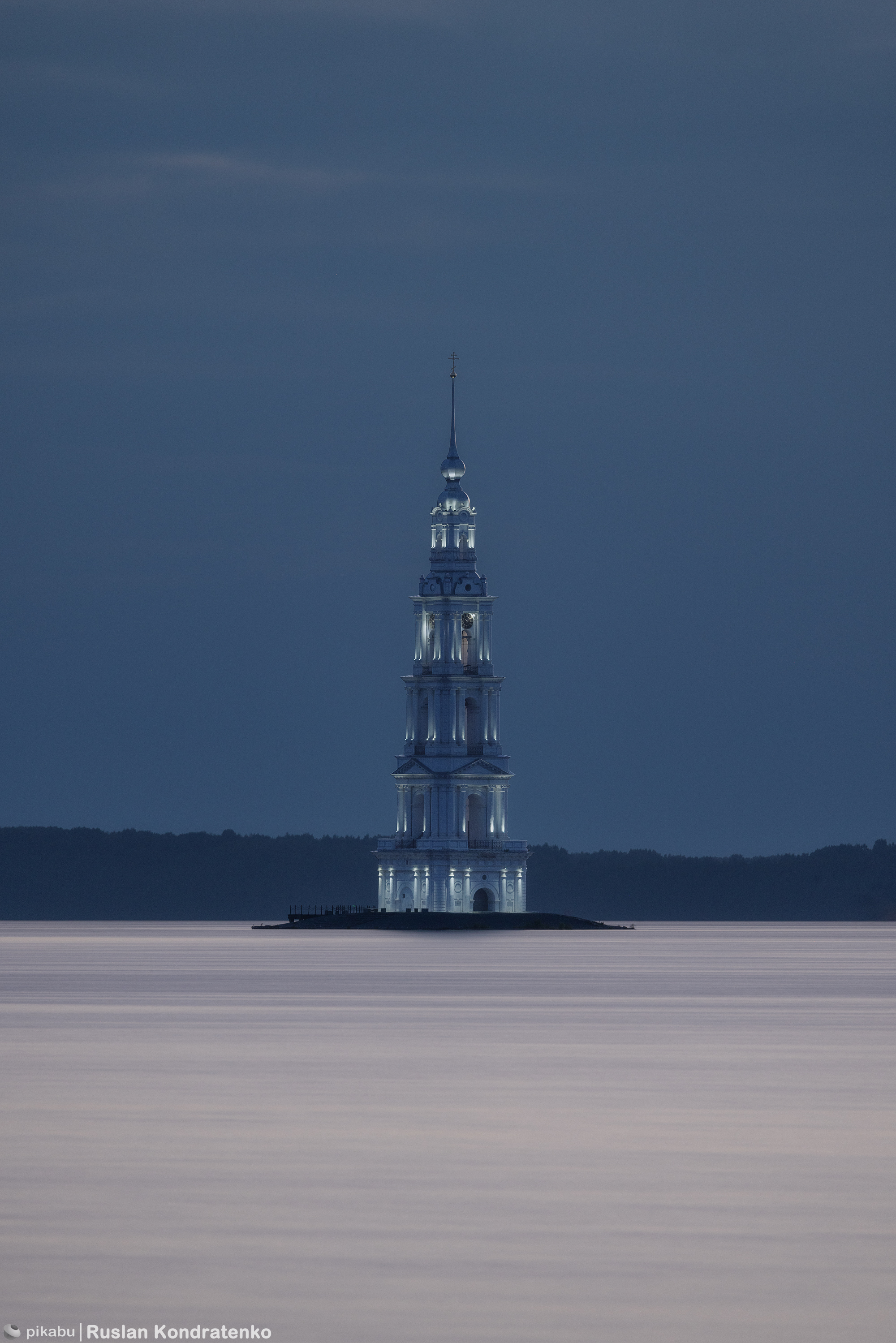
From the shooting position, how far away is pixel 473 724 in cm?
17650

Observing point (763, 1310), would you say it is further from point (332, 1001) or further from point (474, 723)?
point (474, 723)

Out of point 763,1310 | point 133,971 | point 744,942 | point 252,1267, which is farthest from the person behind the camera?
point 744,942

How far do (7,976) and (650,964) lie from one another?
30938 mm

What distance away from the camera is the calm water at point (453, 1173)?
907 inches

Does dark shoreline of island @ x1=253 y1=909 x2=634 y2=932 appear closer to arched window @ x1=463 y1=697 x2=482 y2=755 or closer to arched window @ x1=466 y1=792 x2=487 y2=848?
arched window @ x1=466 y1=792 x2=487 y2=848

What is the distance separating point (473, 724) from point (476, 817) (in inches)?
246

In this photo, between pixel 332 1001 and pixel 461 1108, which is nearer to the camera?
pixel 461 1108

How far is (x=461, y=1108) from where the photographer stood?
1550 inches

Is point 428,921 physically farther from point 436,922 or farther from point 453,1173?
point 453,1173

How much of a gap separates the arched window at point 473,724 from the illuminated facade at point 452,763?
65 millimetres

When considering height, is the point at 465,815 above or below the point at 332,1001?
above

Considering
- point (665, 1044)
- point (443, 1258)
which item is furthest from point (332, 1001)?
point (443, 1258)

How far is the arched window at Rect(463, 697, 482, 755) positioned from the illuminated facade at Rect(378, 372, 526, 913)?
0.21 ft

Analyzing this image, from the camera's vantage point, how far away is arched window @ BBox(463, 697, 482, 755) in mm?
175750
